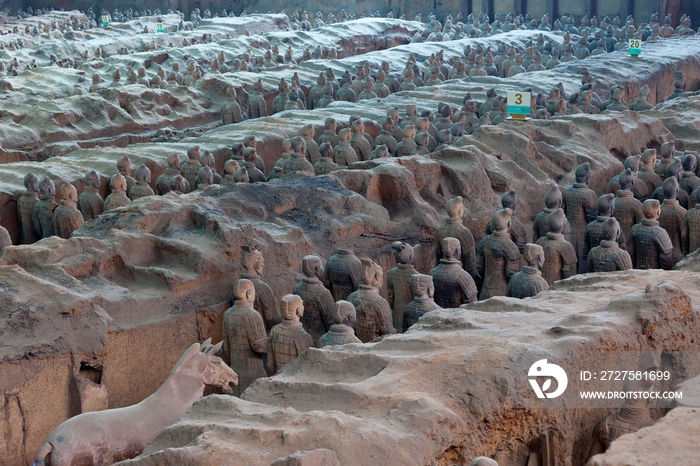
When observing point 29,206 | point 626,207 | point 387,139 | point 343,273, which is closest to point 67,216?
point 29,206

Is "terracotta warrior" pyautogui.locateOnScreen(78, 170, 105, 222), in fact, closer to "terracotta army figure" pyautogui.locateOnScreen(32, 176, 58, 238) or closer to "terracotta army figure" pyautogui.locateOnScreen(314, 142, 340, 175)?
"terracotta army figure" pyautogui.locateOnScreen(32, 176, 58, 238)

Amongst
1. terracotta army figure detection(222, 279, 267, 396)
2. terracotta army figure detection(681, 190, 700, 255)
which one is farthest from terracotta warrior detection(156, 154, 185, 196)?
terracotta army figure detection(681, 190, 700, 255)

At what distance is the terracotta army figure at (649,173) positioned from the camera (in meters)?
7.86

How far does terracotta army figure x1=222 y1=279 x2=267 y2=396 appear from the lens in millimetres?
5094

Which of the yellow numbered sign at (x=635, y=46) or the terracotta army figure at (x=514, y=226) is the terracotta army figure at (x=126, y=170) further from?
the yellow numbered sign at (x=635, y=46)

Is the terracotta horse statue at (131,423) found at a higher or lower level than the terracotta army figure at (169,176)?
lower

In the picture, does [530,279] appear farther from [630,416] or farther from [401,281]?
[630,416]

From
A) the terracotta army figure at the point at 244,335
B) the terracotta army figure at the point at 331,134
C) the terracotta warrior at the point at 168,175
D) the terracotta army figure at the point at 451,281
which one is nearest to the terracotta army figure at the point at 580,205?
the terracotta army figure at the point at 451,281

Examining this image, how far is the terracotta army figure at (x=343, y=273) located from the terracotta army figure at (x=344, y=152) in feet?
10.4

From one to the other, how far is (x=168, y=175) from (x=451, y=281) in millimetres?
3771

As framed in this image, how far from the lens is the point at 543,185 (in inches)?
320

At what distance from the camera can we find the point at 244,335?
511 cm

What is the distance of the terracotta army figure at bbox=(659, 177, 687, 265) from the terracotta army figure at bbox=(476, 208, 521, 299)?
4.66 feet

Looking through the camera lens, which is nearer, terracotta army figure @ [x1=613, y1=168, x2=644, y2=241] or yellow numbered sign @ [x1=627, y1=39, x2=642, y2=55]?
terracotta army figure @ [x1=613, y1=168, x2=644, y2=241]
